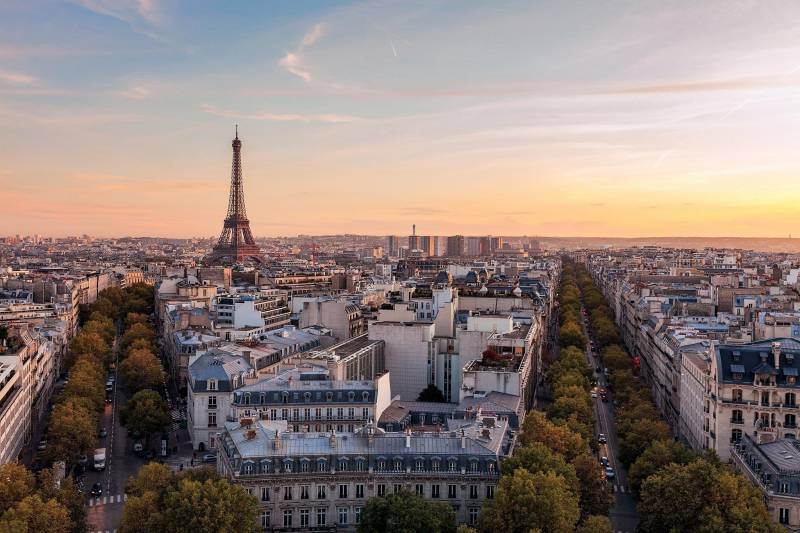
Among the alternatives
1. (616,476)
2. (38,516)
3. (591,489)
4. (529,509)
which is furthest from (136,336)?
(529,509)

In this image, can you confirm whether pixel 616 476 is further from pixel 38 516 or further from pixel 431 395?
pixel 38 516

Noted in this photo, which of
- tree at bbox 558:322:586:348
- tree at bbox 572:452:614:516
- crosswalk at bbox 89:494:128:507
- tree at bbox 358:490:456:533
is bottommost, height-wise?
crosswalk at bbox 89:494:128:507

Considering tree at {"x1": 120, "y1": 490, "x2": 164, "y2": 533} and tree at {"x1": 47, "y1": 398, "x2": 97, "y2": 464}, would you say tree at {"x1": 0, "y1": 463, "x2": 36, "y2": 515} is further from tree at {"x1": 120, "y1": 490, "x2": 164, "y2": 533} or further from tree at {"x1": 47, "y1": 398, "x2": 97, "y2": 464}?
tree at {"x1": 47, "y1": 398, "x2": 97, "y2": 464}

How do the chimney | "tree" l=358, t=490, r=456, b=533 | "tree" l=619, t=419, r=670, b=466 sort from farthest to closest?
"tree" l=619, t=419, r=670, b=466, the chimney, "tree" l=358, t=490, r=456, b=533

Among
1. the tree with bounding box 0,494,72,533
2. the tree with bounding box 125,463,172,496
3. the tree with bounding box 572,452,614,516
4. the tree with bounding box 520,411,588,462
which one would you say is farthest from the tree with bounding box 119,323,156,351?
the tree with bounding box 572,452,614,516

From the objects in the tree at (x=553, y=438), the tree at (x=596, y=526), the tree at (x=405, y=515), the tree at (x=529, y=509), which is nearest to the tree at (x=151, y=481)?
the tree at (x=405, y=515)

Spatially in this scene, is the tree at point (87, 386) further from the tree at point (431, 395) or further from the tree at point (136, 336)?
the tree at point (431, 395)
